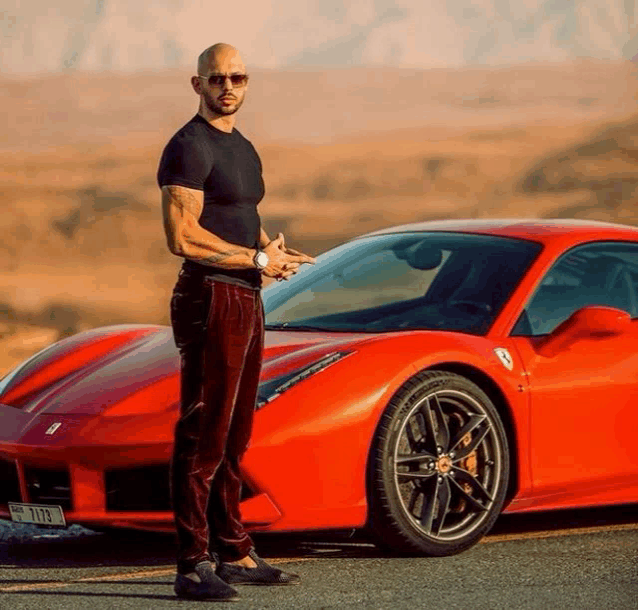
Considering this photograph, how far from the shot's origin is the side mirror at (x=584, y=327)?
7.36 meters

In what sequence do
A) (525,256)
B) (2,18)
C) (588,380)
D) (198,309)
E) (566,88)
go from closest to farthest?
(198,309), (588,380), (525,256), (566,88), (2,18)

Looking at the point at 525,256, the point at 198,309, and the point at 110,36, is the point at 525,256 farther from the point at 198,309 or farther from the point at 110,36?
the point at 110,36

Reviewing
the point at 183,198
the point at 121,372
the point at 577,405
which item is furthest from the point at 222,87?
the point at 577,405

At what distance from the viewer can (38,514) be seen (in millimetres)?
6773

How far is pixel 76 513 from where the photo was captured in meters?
6.69

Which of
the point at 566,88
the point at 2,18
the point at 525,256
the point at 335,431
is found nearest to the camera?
the point at 335,431

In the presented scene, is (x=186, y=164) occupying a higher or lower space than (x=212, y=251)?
higher

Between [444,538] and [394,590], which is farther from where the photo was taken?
[444,538]

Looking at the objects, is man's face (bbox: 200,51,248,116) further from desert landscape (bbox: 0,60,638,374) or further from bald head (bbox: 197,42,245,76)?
desert landscape (bbox: 0,60,638,374)

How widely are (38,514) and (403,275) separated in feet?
7.25

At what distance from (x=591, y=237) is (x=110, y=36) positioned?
4356 inches

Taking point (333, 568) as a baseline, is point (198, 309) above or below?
above

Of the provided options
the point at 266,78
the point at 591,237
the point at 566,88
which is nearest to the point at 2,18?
the point at 266,78

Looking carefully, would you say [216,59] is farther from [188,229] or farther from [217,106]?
[188,229]
